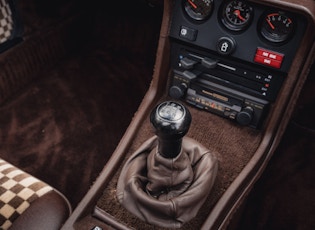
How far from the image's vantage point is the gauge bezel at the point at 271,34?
993mm

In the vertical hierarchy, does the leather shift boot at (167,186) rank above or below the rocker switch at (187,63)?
below

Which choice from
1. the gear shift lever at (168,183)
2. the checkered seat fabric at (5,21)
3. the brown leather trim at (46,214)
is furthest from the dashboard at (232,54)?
the checkered seat fabric at (5,21)

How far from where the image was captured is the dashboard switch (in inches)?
41.2

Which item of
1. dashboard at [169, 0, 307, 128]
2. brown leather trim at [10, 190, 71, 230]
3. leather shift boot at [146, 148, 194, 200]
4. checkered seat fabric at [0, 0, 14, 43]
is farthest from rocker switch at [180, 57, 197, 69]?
checkered seat fabric at [0, 0, 14, 43]

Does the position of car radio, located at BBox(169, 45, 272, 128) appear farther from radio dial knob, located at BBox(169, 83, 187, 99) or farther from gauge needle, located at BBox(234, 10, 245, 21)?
gauge needle, located at BBox(234, 10, 245, 21)

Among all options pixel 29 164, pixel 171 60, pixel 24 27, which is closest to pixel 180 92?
pixel 171 60

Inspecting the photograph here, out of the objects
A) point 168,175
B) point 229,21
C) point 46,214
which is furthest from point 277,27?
point 46,214

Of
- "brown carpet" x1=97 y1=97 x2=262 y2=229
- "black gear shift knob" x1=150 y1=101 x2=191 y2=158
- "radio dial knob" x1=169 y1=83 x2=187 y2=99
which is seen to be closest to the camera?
"black gear shift knob" x1=150 y1=101 x2=191 y2=158

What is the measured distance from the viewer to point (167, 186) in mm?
952

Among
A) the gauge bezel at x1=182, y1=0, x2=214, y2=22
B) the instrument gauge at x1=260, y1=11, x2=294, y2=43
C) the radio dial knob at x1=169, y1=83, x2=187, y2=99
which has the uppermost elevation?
the instrument gauge at x1=260, y1=11, x2=294, y2=43

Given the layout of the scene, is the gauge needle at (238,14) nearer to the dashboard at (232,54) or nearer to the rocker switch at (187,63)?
the dashboard at (232,54)

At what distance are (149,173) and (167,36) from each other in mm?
473

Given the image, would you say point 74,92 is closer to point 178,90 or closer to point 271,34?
point 178,90

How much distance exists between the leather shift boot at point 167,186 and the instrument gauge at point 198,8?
0.41 metres
